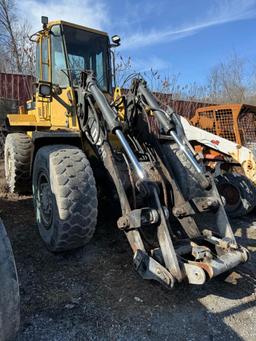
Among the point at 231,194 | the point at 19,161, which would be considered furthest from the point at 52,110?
the point at 231,194

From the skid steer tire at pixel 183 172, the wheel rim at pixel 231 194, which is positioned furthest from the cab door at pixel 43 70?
the wheel rim at pixel 231 194

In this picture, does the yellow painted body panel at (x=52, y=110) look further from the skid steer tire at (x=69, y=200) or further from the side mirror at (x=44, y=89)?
the skid steer tire at (x=69, y=200)

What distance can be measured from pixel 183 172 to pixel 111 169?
1.07 metres

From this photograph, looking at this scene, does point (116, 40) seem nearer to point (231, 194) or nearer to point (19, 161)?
point (19, 161)

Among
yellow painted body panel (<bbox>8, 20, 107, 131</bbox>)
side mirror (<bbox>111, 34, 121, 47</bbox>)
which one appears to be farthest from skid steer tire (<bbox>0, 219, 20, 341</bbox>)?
side mirror (<bbox>111, 34, 121, 47</bbox>)

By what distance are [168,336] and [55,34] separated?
4017 mm

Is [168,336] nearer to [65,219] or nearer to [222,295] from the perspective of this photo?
[222,295]

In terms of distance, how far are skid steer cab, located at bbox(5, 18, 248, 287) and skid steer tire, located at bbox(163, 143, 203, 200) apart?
0.5 inches

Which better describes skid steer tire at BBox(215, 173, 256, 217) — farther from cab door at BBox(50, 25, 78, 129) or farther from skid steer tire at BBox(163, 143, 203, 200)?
cab door at BBox(50, 25, 78, 129)

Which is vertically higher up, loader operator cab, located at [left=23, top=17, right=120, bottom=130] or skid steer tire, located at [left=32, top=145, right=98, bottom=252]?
loader operator cab, located at [left=23, top=17, right=120, bottom=130]

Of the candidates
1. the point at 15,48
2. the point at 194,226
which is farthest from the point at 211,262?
the point at 15,48

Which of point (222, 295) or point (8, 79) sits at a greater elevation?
point (8, 79)

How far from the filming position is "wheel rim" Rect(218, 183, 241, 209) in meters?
5.66

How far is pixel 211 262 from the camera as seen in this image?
2.79 metres
